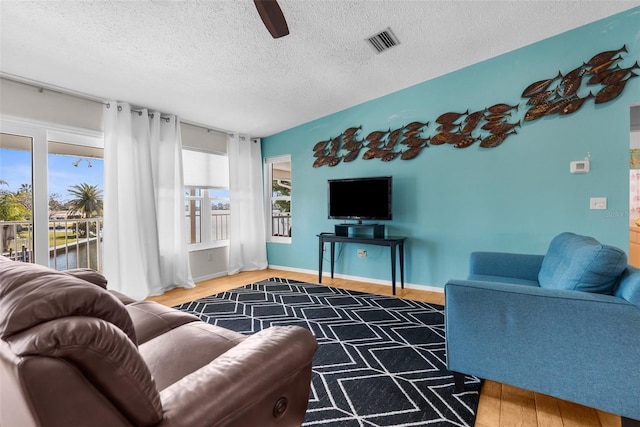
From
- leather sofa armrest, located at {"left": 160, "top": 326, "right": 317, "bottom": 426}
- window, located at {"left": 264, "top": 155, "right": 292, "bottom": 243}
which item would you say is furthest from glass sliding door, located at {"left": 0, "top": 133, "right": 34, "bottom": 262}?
leather sofa armrest, located at {"left": 160, "top": 326, "right": 317, "bottom": 426}

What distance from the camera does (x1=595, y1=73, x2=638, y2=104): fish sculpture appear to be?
2.76 metres

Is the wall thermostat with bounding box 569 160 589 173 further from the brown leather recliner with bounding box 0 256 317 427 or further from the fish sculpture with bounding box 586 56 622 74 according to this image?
the brown leather recliner with bounding box 0 256 317 427

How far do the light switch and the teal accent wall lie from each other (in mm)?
48

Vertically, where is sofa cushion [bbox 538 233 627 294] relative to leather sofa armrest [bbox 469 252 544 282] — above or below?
above

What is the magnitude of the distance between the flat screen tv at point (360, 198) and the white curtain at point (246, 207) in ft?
5.04

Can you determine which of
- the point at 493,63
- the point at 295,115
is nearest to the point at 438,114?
the point at 493,63

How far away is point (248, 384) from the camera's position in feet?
2.83

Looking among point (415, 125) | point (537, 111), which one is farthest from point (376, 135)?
point (537, 111)

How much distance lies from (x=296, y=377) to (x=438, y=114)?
3.53 m

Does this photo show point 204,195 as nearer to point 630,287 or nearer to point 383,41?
point 383,41

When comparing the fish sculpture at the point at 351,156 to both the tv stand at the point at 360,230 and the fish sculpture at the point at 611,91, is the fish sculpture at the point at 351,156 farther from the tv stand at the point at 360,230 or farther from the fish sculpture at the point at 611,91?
the fish sculpture at the point at 611,91

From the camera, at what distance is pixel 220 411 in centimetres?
78

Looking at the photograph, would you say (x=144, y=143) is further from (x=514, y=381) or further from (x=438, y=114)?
(x=514, y=381)

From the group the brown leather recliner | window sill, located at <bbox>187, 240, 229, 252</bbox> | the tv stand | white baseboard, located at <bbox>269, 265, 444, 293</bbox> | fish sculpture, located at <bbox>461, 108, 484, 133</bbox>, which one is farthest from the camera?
window sill, located at <bbox>187, 240, 229, 252</bbox>
